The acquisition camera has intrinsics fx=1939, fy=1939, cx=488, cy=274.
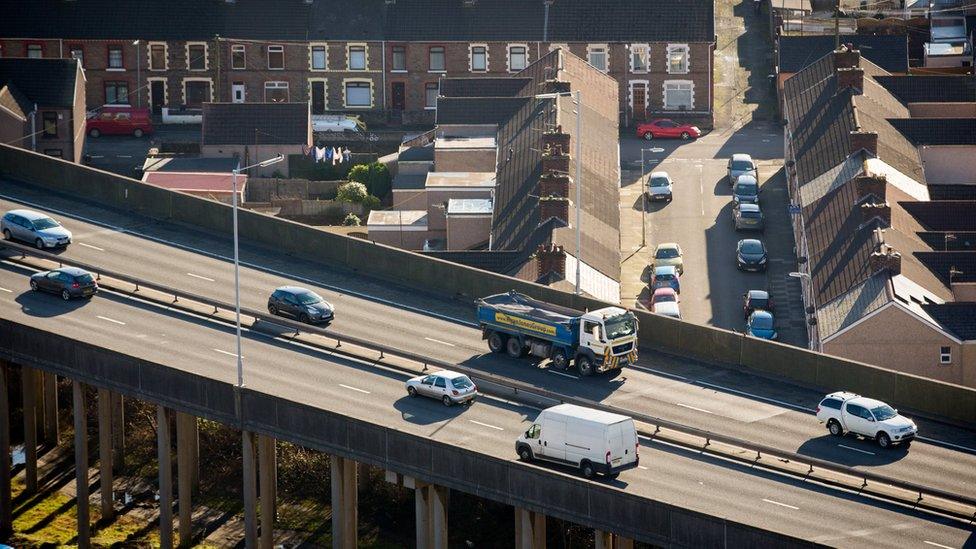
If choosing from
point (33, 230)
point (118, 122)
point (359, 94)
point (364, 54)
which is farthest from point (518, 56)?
point (33, 230)

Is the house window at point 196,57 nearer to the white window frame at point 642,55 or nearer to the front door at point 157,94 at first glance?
the front door at point 157,94

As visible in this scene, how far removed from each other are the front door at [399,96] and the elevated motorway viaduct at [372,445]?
5974 cm

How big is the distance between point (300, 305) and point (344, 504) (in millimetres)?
11797

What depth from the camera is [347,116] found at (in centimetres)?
15050

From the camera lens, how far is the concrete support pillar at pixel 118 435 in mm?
98562

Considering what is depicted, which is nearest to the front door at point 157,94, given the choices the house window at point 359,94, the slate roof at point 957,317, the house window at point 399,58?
the house window at point 359,94

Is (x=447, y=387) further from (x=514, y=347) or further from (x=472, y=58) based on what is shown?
(x=472, y=58)

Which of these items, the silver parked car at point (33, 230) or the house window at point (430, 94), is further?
the house window at point (430, 94)

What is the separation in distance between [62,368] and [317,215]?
45.9m

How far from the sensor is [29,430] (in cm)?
9800

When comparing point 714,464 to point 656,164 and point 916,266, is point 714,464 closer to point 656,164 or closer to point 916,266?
point 916,266

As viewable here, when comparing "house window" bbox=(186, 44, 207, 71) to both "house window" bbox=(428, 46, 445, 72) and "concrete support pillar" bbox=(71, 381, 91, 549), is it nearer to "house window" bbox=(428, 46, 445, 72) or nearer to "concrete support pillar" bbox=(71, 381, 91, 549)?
"house window" bbox=(428, 46, 445, 72)

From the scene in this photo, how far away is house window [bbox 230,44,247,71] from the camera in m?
153

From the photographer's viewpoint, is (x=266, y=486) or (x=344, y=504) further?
(x=266, y=486)
